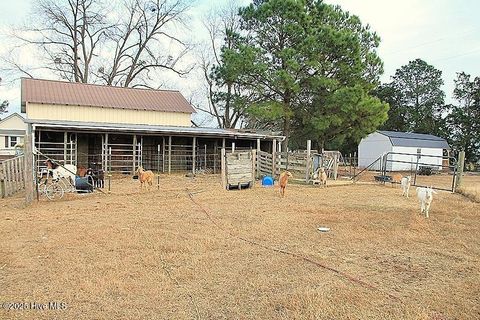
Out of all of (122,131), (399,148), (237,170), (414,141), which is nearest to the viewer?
(237,170)

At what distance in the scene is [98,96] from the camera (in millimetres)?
26875

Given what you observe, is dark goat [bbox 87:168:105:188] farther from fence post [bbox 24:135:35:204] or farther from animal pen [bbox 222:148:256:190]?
animal pen [bbox 222:148:256:190]

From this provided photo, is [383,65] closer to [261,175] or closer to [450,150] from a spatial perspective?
[261,175]

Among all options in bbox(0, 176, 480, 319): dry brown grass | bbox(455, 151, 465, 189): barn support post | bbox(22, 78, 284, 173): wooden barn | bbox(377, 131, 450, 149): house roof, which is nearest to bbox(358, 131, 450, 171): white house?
bbox(377, 131, 450, 149): house roof

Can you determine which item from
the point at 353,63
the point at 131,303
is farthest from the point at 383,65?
the point at 131,303

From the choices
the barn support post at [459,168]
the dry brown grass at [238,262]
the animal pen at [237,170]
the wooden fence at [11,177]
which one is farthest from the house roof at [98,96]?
the barn support post at [459,168]

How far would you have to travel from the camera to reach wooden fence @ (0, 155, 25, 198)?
42.1 feet

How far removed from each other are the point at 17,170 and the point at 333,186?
39.7 feet

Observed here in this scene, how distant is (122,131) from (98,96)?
740 centimetres

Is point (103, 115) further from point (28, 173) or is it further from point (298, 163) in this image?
point (28, 173)

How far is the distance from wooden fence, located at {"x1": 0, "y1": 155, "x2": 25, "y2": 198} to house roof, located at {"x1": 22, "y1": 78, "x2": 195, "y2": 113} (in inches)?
430

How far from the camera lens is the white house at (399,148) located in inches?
1480

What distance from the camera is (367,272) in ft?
17.6

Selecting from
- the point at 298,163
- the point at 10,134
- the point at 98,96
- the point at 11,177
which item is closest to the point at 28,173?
the point at 11,177
